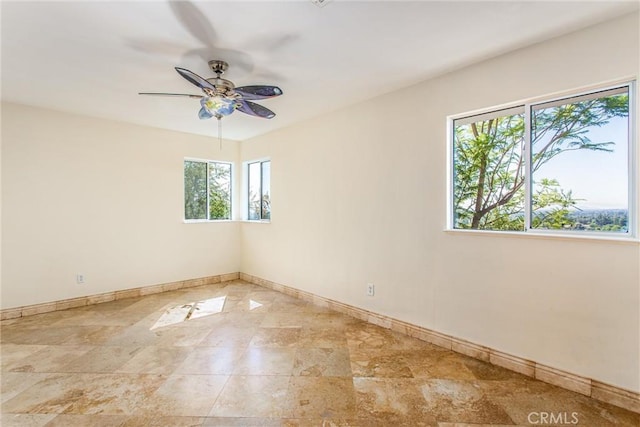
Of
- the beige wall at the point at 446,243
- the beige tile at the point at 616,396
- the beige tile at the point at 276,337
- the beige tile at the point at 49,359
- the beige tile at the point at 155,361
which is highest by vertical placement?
the beige wall at the point at 446,243

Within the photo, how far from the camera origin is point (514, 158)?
2.43m

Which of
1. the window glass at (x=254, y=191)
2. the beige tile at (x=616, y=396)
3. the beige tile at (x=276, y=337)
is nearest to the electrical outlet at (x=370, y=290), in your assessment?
the beige tile at (x=276, y=337)

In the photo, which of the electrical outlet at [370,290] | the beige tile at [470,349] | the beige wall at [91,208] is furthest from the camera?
the beige wall at [91,208]

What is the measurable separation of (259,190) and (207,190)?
886mm

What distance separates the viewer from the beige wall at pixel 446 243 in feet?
6.41

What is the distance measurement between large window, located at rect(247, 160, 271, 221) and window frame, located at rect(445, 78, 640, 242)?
292 centimetres

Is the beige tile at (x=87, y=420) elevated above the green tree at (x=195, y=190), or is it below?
below

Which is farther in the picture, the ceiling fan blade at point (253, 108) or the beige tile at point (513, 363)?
the ceiling fan blade at point (253, 108)

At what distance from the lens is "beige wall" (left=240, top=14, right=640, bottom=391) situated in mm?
1953

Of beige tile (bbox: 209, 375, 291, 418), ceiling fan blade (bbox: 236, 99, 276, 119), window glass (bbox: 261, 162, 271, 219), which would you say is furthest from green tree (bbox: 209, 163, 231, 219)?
beige tile (bbox: 209, 375, 291, 418)

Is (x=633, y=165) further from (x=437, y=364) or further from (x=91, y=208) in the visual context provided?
(x=91, y=208)

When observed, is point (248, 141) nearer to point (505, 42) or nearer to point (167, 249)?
point (167, 249)

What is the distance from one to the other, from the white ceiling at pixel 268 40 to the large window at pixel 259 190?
199 centimetres

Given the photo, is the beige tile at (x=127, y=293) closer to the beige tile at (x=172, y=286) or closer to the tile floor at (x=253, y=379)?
the beige tile at (x=172, y=286)
